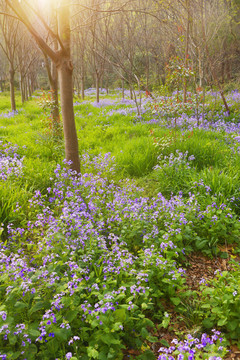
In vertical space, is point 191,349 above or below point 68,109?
below

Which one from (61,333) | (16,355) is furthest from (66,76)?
(16,355)

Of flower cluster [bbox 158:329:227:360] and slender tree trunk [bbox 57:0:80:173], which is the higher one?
slender tree trunk [bbox 57:0:80:173]

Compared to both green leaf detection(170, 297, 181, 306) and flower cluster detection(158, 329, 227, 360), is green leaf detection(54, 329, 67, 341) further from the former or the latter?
green leaf detection(170, 297, 181, 306)

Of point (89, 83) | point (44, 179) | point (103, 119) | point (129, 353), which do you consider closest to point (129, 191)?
point (44, 179)

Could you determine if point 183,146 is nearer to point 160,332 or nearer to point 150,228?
point 150,228

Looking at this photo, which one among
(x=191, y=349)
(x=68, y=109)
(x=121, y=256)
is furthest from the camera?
(x=68, y=109)

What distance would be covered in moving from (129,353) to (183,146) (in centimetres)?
453

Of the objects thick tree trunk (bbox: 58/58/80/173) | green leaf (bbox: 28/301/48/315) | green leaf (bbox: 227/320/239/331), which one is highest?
thick tree trunk (bbox: 58/58/80/173)

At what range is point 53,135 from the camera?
713 centimetres

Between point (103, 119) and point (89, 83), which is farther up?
point (89, 83)

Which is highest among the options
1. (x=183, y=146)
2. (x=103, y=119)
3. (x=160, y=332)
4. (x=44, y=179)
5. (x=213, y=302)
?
(x=103, y=119)

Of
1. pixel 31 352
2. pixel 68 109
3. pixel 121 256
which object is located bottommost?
pixel 31 352

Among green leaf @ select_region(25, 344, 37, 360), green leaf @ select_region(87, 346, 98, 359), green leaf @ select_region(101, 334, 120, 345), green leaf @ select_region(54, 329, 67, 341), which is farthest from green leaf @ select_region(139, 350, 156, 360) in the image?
green leaf @ select_region(25, 344, 37, 360)

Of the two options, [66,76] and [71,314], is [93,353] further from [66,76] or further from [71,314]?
[66,76]
